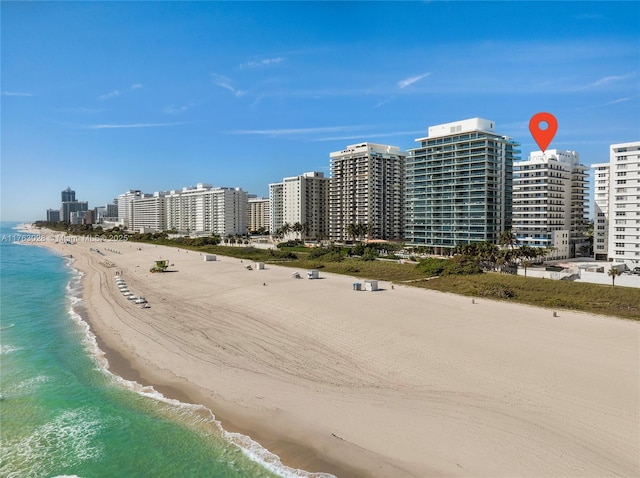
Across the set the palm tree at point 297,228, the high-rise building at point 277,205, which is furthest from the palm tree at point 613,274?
the high-rise building at point 277,205

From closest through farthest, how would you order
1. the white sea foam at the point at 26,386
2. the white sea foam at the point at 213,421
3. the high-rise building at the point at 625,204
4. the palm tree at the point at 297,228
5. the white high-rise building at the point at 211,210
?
the white sea foam at the point at 213,421
the white sea foam at the point at 26,386
the high-rise building at the point at 625,204
the palm tree at the point at 297,228
the white high-rise building at the point at 211,210

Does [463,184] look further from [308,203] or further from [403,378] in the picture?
[308,203]

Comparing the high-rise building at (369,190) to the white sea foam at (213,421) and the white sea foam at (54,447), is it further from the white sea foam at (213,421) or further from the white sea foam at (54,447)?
the white sea foam at (54,447)

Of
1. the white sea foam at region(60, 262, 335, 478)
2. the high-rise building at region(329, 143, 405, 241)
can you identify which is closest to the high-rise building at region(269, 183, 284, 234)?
the high-rise building at region(329, 143, 405, 241)

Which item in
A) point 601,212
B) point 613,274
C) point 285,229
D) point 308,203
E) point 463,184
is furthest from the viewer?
point 308,203

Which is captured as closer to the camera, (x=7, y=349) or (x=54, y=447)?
(x=54, y=447)

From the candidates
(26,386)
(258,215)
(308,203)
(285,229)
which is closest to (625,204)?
(26,386)
